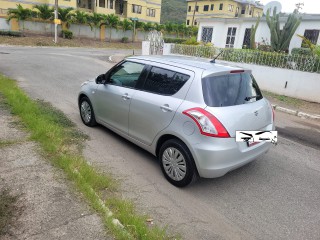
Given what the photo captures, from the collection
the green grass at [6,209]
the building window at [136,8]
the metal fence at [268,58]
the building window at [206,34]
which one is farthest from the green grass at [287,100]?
the building window at [136,8]

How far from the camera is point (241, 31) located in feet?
65.0

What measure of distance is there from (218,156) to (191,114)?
24.5 inches

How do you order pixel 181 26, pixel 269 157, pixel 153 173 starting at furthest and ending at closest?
1. pixel 181 26
2. pixel 269 157
3. pixel 153 173

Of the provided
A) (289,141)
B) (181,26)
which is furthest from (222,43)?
(181,26)

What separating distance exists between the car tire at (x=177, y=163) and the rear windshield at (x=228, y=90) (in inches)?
28.2

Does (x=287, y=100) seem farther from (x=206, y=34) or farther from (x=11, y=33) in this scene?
(x=11, y=33)

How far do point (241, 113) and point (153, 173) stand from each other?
5.22 ft

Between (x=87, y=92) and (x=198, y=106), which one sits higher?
(x=198, y=106)

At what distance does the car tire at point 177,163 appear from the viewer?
353 centimetres

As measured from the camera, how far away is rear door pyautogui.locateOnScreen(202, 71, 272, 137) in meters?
3.41

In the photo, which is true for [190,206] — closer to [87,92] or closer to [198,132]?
[198,132]

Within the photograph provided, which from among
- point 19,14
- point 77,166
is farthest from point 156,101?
point 19,14

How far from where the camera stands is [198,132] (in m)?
3.35

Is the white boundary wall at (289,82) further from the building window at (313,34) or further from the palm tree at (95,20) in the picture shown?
the palm tree at (95,20)
